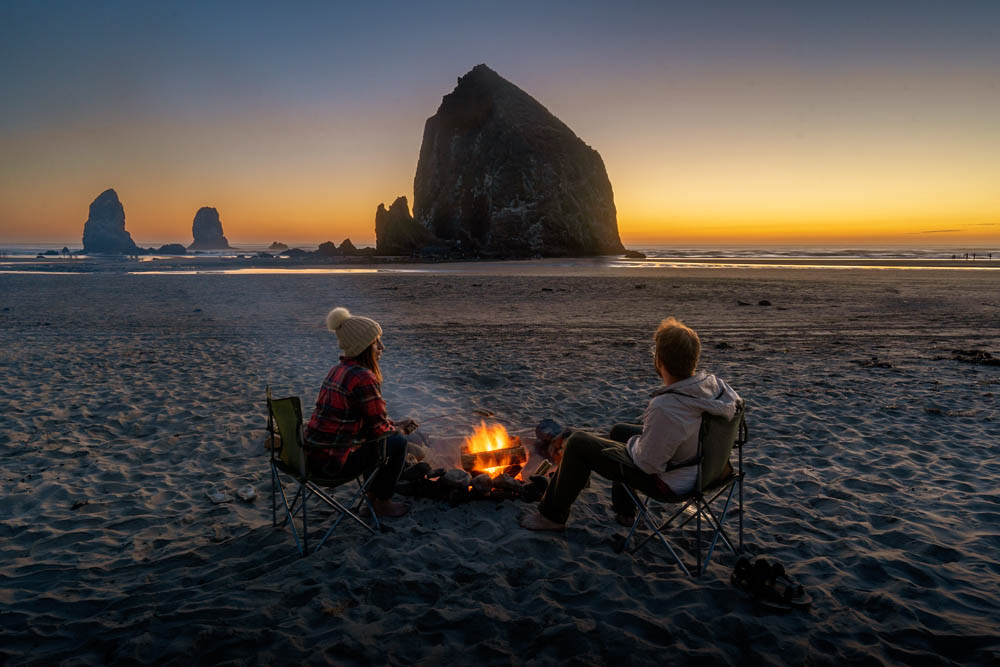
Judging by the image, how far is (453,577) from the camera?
380cm

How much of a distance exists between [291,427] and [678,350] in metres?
2.77

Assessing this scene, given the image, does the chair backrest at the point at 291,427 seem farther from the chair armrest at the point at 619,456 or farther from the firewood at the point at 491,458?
the chair armrest at the point at 619,456

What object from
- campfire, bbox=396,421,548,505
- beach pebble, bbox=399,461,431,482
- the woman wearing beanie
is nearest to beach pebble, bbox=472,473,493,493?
campfire, bbox=396,421,548,505

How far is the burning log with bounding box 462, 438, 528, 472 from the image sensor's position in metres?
5.30

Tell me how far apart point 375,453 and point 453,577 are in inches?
44.2

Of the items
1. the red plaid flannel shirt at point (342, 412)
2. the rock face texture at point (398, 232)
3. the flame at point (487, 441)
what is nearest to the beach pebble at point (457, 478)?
the flame at point (487, 441)

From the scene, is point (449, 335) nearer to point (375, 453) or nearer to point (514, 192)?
point (375, 453)

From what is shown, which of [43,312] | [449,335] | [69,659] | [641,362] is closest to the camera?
[69,659]

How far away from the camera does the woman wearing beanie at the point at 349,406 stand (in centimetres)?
400

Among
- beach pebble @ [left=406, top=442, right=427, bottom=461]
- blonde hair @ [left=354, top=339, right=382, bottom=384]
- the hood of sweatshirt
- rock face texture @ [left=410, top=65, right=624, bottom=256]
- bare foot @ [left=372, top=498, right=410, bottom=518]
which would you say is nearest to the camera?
the hood of sweatshirt

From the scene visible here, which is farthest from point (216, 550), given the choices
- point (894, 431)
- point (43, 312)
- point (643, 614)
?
point (43, 312)

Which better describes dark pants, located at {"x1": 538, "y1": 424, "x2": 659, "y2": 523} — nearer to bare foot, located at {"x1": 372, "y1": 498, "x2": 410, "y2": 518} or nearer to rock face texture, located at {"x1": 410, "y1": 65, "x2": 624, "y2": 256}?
bare foot, located at {"x1": 372, "y1": 498, "x2": 410, "y2": 518}

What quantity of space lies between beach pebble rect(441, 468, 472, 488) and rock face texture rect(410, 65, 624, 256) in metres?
81.4

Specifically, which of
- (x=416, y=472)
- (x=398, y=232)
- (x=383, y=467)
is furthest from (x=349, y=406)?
(x=398, y=232)
